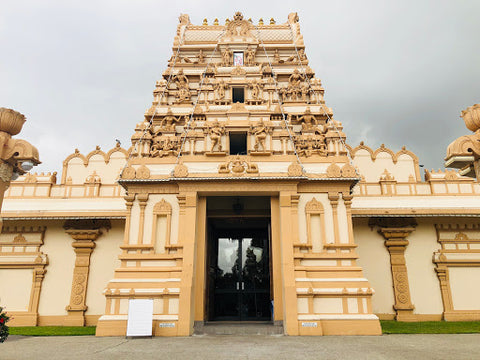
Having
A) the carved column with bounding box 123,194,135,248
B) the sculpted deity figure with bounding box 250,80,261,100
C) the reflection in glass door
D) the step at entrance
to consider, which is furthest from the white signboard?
the sculpted deity figure with bounding box 250,80,261,100

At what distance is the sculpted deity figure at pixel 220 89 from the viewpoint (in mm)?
16969

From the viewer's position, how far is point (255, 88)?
16.9m

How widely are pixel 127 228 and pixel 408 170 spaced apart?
14.6m

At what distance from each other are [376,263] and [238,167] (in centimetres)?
862

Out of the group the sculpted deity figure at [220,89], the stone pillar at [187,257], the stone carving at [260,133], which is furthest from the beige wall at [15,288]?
the stone carving at [260,133]

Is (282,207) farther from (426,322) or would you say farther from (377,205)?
(426,322)

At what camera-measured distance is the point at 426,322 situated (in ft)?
49.5

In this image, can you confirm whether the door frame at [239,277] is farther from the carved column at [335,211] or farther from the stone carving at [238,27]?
the stone carving at [238,27]

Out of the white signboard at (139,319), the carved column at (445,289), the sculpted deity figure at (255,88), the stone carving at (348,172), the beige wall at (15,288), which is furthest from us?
the sculpted deity figure at (255,88)

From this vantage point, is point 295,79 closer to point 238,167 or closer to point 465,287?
point 238,167

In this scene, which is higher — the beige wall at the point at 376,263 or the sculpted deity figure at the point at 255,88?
the sculpted deity figure at the point at 255,88

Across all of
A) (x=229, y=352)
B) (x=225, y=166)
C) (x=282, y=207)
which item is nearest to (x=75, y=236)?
(x=225, y=166)

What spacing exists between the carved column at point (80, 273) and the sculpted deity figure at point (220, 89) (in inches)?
348

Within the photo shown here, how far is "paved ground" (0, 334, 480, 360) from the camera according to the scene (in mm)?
7695
